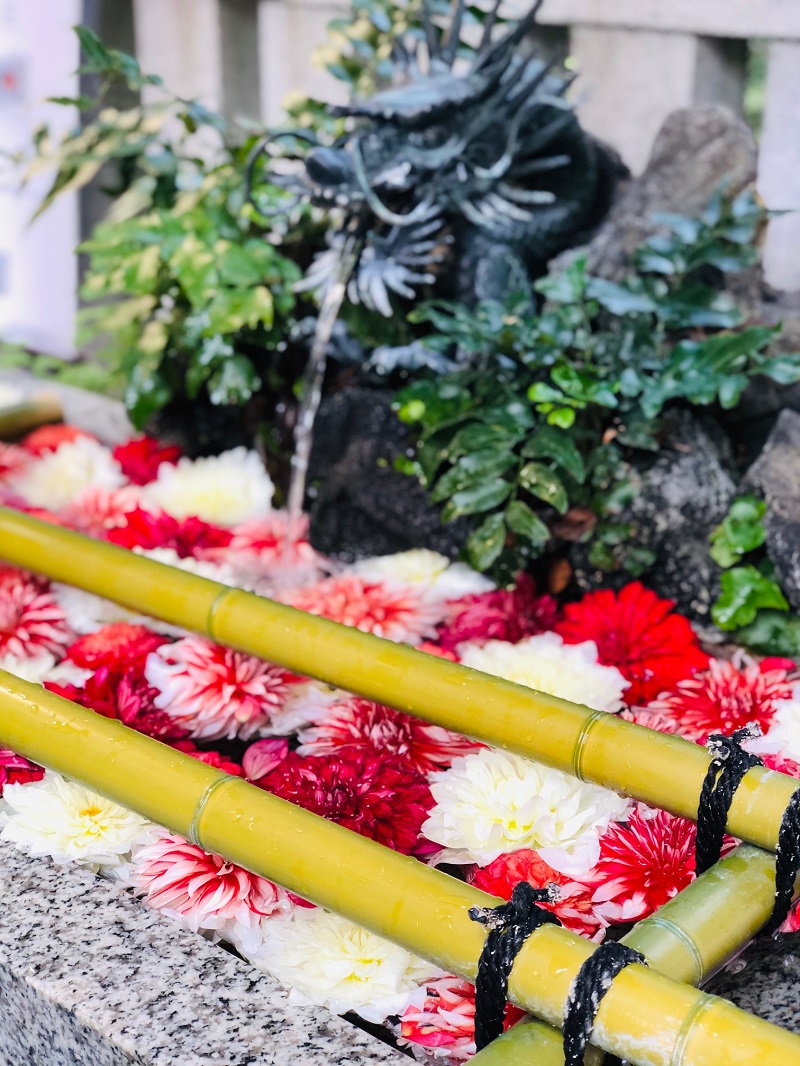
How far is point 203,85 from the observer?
452 centimetres

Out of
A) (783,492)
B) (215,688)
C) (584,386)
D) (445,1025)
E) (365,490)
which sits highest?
(584,386)

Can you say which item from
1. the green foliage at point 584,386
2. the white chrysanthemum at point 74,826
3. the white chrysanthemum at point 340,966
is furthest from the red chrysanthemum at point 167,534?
Answer: the white chrysanthemum at point 340,966

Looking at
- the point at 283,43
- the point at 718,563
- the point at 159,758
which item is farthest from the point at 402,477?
the point at 283,43

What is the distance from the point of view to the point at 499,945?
4.21 ft

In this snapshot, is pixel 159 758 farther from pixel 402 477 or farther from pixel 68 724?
pixel 402 477

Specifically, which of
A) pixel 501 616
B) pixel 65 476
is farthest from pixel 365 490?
pixel 65 476

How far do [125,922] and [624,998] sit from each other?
704mm

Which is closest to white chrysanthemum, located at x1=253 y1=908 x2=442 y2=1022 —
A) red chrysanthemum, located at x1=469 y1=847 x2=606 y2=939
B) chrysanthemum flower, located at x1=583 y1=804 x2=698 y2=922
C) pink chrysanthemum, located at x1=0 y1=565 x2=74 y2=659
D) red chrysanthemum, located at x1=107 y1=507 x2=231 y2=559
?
red chrysanthemum, located at x1=469 y1=847 x2=606 y2=939

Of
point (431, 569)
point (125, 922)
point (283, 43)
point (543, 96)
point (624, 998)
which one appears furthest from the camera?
point (283, 43)

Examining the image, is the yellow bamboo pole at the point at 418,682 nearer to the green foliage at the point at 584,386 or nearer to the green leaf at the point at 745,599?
the green foliage at the point at 584,386

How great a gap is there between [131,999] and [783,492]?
1.66m

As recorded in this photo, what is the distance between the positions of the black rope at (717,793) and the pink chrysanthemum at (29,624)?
1.35 meters

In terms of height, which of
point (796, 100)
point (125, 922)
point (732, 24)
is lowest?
point (125, 922)

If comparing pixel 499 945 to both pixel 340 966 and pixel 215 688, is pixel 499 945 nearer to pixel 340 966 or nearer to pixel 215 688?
pixel 340 966
